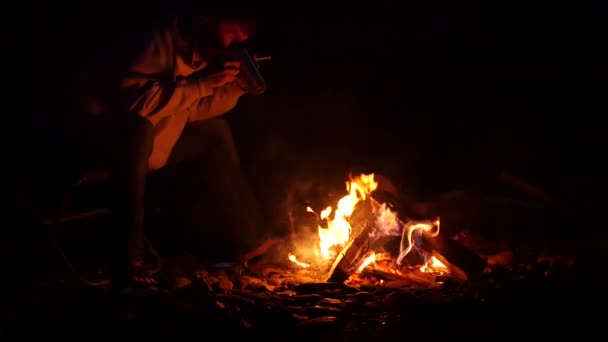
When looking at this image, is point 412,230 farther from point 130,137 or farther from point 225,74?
point 130,137

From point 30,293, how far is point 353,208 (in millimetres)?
2252

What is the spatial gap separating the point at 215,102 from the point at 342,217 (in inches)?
50.5

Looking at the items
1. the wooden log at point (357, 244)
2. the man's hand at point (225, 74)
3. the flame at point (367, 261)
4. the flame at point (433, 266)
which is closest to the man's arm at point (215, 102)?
the man's hand at point (225, 74)

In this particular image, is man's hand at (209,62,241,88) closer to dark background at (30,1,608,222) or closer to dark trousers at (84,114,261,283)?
dark trousers at (84,114,261,283)

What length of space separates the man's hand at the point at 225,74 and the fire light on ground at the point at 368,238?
125 cm

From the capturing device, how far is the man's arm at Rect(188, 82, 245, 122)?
177 inches

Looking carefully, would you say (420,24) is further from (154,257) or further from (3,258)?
(3,258)

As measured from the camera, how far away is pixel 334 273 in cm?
410

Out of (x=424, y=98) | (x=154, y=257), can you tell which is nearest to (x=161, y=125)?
(x=154, y=257)

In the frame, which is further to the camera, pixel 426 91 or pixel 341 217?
pixel 426 91

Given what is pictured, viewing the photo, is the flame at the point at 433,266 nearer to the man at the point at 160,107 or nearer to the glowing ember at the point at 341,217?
the glowing ember at the point at 341,217

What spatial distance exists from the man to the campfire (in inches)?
24.0

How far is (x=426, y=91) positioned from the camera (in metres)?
7.05

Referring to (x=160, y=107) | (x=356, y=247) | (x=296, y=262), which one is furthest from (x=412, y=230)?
(x=160, y=107)
